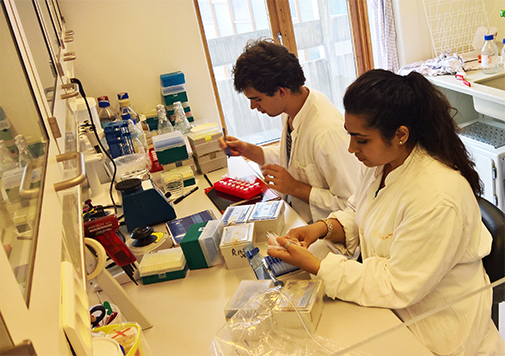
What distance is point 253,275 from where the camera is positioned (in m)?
1.34

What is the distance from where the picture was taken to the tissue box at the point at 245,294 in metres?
1.11

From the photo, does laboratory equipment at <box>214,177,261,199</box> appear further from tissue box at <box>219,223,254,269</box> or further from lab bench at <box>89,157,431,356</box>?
tissue box at <box>219,223,254,269</box>

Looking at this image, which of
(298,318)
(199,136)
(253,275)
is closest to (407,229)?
(298,318)

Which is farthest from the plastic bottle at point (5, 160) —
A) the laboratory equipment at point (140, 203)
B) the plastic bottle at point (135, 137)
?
the plastic bottle at point (135, 137)

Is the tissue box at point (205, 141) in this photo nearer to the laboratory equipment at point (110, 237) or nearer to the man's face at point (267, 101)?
the man's face at point (267, 101)

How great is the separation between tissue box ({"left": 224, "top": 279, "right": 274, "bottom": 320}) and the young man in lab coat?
664 mm

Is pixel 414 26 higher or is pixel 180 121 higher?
pixel 414 26

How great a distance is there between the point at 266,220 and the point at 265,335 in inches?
20.1

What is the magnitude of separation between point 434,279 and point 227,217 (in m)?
0.77

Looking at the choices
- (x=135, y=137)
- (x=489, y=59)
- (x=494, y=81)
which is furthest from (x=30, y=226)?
(x=489, y=59)

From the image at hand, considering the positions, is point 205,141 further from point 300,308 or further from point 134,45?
point 300,308

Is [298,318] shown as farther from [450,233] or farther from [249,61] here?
[249,61]

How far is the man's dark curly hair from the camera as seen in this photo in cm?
182

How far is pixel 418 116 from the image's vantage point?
3.69ft
